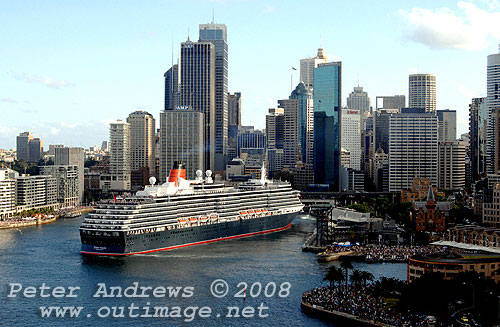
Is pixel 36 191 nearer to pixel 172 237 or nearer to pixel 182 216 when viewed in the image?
pixel 182 216

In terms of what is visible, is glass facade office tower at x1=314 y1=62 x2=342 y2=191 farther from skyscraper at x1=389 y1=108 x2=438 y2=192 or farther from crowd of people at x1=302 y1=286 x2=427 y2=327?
crowd of people at x1=302 y1=286 x2=427 y2=327

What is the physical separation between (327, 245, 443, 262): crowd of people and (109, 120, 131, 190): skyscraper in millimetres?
87009

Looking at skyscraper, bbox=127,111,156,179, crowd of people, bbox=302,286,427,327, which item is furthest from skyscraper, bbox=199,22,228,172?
crowd of people, bbox=302,286,427,327

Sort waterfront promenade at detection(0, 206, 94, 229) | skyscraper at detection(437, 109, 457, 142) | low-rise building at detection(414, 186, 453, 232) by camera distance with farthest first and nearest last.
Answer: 1. skyscraper at detection(437, 109, 457, 142)
2. waterfront promenade at detection(0, 206, 94, 229)
3. low-rise building at detection(414, 186, 453, 232)

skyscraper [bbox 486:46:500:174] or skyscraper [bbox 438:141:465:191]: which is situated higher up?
skyscraper [bbox 486:46:500:174]

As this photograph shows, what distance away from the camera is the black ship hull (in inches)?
2205

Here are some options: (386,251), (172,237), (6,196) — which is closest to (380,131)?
A: (6,196)

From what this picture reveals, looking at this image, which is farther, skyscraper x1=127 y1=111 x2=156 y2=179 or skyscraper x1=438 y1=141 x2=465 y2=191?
skyscraper x1=127 y1=111 x2=156 y2=179

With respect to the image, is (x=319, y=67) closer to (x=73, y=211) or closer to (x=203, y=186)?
(x=73, y=211)

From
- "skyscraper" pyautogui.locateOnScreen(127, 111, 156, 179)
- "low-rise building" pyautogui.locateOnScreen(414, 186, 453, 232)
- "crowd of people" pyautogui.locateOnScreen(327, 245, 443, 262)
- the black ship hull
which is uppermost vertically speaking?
"skyscraper" pyautogui.locateOnScreen(127, 111, 156, 179)

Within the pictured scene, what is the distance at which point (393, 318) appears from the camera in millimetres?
35188

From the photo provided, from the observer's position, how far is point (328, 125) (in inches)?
5364

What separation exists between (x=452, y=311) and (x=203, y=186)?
122 ft

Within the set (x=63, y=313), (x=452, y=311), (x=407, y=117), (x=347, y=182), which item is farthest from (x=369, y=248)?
(x=347, y=182)
